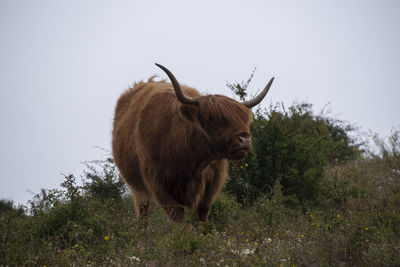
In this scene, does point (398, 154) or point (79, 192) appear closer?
point (79, 192)

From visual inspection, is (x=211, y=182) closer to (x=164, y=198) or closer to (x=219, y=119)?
(x=164, y=198)

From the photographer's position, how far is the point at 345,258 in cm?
343

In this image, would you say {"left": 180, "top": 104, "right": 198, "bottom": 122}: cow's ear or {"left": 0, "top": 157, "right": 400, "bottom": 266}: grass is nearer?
{"left": 0, "top": 157, "right": 400, "bottom": 266}: grass

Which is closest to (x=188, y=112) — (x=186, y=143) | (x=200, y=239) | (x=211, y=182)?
(x=186, y=143)

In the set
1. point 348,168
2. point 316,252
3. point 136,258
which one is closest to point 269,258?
point 316,252

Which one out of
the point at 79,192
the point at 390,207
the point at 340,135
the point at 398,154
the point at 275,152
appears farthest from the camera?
the point at 340,135

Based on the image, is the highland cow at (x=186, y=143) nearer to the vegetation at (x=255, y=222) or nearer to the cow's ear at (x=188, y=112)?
the cow's ear at (x=188, y=112)

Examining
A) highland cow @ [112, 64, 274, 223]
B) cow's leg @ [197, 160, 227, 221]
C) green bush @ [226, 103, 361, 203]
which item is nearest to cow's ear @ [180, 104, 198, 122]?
highland cow @ [112, 64, 274, 223]

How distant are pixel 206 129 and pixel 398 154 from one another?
637cm

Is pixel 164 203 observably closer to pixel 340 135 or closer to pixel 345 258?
pixel 345 258

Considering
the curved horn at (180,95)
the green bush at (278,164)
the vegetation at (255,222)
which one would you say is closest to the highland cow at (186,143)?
the curved horn at (180,95)

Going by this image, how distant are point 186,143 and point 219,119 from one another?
0.48m

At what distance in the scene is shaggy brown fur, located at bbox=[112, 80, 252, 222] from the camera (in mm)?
4602

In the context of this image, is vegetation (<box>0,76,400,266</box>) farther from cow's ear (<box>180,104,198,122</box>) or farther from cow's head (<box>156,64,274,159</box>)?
cow's ear (<box>180,104,198,122</box>)
